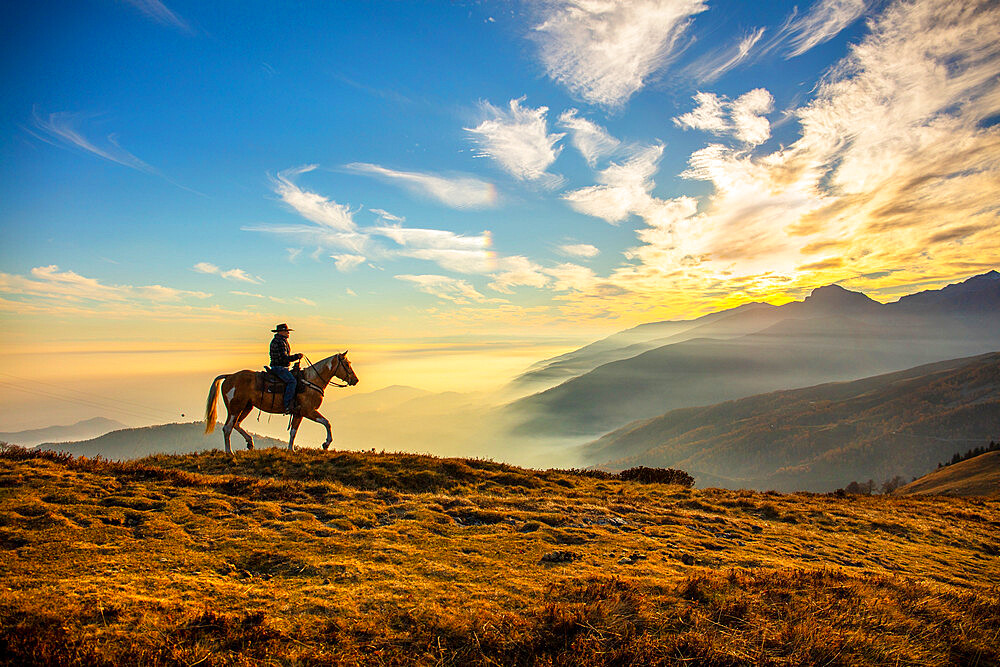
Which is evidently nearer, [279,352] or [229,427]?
[229,427]

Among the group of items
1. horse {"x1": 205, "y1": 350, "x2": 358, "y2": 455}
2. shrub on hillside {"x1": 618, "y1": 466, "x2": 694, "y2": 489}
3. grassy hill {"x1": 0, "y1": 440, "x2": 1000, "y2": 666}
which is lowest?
shrub on hillside {"x1": 618, "y1": 466, "x2": 694, "y2": 489}

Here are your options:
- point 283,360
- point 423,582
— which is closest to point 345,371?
point 283,360

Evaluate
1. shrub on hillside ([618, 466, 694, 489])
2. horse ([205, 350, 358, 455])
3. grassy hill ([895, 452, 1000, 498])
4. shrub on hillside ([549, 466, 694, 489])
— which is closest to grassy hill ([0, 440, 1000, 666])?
horse ([205, 350, 358, 455])

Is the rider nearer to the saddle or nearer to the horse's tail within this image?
the saddle

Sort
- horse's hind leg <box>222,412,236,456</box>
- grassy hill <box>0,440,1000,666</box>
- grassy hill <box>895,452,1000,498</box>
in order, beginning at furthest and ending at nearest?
grassy hill <box>895,452,1000,498</box>, horse's hind leg <box>222,412,236,456</box>, grassy hill <box>0,440,1000,666</box>

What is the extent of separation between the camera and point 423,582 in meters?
6.60

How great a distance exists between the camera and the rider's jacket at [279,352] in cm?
1891

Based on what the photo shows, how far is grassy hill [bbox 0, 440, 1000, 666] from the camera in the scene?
15.3 ft

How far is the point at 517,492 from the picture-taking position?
15523mm

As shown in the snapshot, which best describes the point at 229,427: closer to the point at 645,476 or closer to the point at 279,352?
the point at 279,352

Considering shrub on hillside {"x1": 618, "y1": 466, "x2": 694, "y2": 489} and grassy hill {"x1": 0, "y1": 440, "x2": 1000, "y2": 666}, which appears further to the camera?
shrub on hillside {"x1": 618, "y1": 466, "x2": 694, "y2": 489}

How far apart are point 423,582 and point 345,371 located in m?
15.4

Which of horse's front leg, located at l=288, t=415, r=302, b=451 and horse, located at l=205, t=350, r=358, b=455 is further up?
horse, located at l=205, t=350, r=358, b=455

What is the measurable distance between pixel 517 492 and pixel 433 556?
7899 mm
